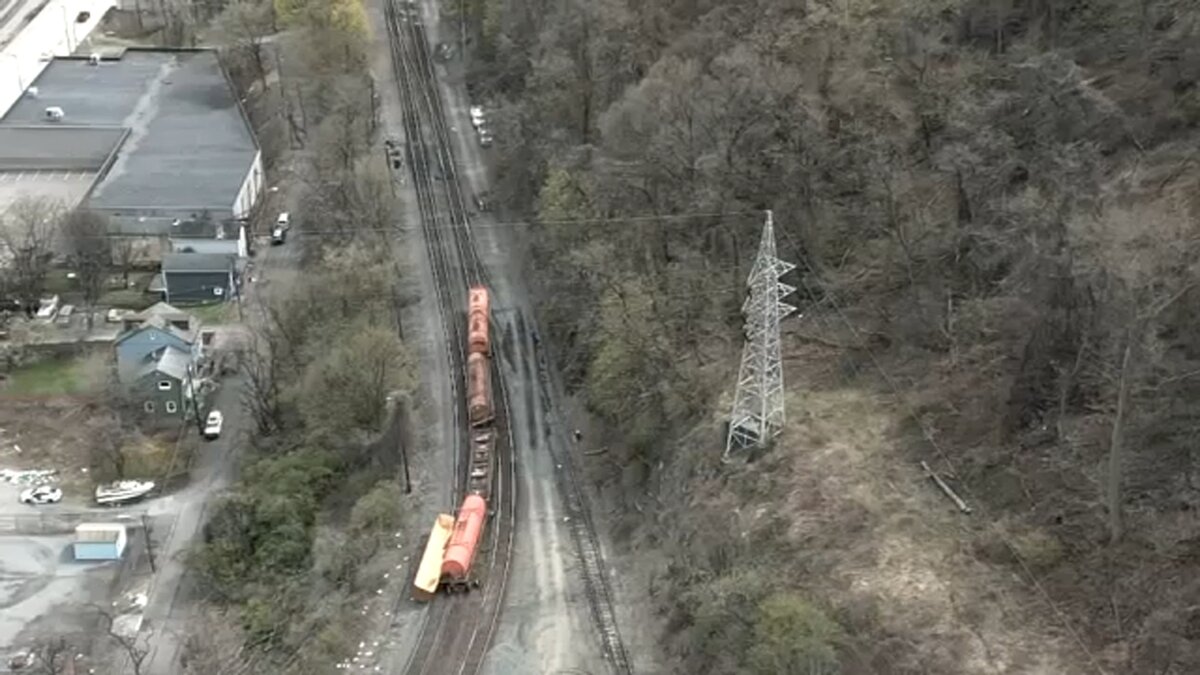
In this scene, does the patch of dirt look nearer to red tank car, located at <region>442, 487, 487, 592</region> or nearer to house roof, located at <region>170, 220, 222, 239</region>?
house roof, located at <region>170, 220, 222, 239</region>

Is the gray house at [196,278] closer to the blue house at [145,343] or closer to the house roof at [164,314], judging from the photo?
the house roof at [164,314]

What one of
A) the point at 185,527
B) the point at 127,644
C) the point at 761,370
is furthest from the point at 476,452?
the point at 127,644

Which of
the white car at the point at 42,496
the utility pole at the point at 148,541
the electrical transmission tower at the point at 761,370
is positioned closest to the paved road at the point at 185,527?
the utility pole at the point at 148,541

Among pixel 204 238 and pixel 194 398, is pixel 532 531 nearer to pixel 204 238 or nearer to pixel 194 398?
pixel 194 398

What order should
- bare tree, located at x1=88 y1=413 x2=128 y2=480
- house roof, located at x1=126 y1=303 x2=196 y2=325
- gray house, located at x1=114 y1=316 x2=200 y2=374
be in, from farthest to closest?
1. house roof, located at x1=126 y1=303 x2=196 y2=325
2. gray house, located at x1=114 y1=316 x2=200 y2=374
3. bare tree, located at x1=88 y1=413 x2=128 y2=480

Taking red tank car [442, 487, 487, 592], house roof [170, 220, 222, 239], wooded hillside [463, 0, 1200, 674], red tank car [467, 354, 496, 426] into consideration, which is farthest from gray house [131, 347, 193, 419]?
red tank car [442, 487, 487, 592]

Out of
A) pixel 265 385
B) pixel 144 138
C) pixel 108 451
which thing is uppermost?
pixel 144 138
